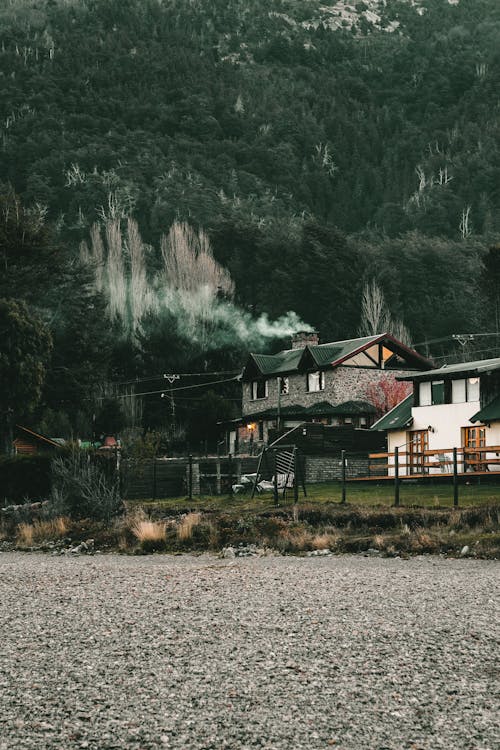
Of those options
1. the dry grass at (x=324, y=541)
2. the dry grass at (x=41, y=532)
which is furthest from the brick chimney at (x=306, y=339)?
the dry grass at (x=324, y=541)

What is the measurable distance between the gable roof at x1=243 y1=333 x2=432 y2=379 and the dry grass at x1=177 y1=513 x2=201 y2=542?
112 ft

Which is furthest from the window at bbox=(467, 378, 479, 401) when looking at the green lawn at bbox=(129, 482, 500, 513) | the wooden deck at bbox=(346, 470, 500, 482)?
the green lawn at bbox=(129, 482, 500, 513)

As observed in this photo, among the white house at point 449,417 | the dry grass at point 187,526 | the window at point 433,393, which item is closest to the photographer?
the dry grass at point 187,526

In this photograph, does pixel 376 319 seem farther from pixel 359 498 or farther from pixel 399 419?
pixel 359 498

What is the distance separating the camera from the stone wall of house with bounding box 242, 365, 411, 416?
63906 mm

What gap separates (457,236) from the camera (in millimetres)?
141250

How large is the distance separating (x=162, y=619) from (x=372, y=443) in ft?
125

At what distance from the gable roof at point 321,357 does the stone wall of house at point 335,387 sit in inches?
24.4

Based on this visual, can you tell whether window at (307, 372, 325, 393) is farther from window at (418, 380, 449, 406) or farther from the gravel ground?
the gravel ground

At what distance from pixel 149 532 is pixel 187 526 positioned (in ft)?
3.85

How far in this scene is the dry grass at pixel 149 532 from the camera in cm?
2656

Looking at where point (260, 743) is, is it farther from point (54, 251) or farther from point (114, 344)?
point (114, 344)

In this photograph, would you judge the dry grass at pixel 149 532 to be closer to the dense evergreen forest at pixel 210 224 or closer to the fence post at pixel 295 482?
the fence post at pixel 295 482

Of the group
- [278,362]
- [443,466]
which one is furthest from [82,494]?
[278,362]
